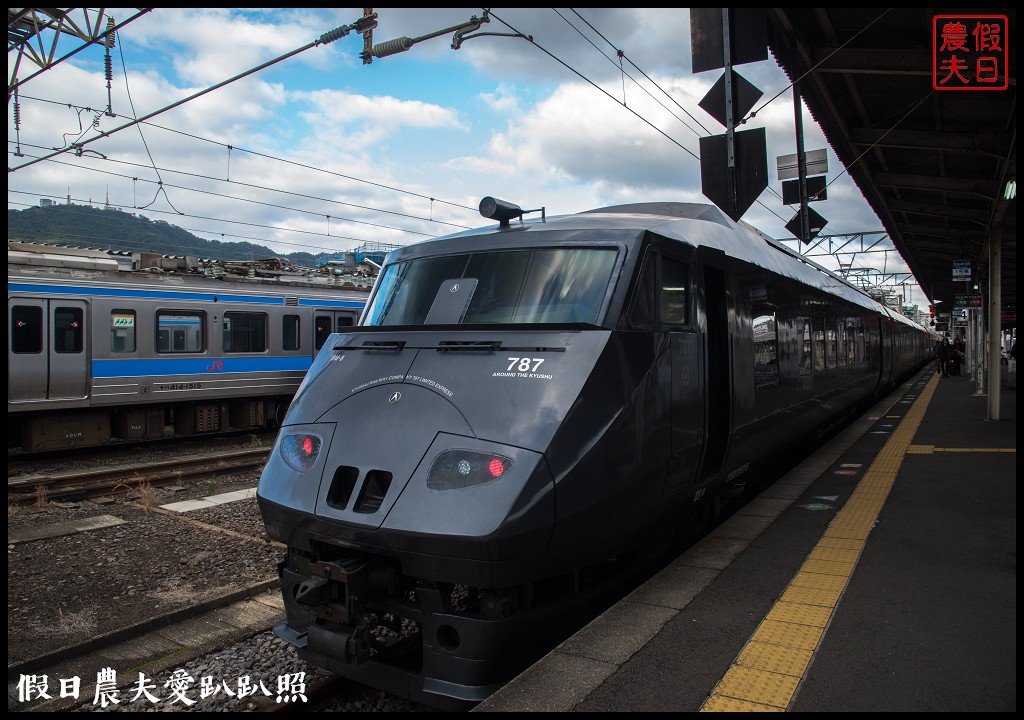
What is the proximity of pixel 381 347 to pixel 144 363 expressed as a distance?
11.6 meters

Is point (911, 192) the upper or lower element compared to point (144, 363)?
upper

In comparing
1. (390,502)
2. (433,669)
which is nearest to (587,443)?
(390,502)

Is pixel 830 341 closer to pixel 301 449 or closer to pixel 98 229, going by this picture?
pixel 301 449

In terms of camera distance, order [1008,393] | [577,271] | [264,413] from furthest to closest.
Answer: [1008,393] → [264,413] → [577,271]

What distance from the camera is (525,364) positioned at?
4441 mm

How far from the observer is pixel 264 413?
17500 millimetres

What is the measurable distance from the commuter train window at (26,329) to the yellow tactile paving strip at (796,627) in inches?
524

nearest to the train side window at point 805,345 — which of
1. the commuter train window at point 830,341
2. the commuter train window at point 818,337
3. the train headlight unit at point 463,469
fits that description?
the commuter train window at point 818,337

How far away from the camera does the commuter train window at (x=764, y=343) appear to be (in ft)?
23.3

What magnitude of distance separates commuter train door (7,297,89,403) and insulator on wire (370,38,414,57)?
7580 millimetres

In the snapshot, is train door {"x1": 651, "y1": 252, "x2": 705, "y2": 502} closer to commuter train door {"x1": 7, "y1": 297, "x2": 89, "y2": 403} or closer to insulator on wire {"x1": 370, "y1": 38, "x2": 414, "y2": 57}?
insulator on wire {"x1": 370, "y1": 38, "x2": 414, "y2": 57}

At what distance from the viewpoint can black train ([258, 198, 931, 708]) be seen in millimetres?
3932

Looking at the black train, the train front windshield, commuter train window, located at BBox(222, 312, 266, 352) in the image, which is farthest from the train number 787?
commuter train window, located at BBox(222, 312, 266, 352)

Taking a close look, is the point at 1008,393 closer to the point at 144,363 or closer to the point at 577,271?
the point at 577,271
